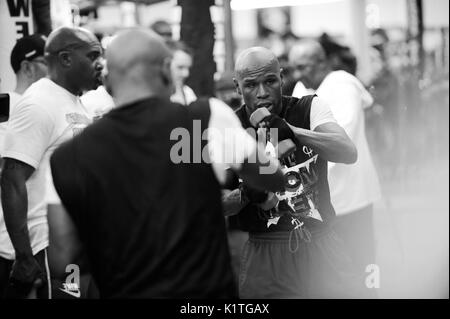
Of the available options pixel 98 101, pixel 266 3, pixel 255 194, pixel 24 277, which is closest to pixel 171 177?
pixel 255 194

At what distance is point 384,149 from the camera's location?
12523 millimetres

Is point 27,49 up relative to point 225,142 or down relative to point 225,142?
up

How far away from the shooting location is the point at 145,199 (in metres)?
2.72

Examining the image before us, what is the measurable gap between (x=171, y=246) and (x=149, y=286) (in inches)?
5.9

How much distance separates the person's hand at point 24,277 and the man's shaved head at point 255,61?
1.30 m

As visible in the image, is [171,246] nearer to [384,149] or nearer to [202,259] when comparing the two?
[202,259]

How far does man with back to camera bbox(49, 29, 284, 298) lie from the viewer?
8.91ft

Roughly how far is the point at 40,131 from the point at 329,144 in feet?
4.41

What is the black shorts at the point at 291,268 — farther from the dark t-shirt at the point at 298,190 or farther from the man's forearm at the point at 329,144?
the man's forearm at the point at 329,144

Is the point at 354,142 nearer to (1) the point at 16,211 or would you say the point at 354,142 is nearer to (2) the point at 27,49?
(2) the point at 27,49

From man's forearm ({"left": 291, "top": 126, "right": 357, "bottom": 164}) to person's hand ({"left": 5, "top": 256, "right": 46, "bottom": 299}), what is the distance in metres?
1.41

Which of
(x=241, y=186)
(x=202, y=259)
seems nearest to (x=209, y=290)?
(x=202, y=259)

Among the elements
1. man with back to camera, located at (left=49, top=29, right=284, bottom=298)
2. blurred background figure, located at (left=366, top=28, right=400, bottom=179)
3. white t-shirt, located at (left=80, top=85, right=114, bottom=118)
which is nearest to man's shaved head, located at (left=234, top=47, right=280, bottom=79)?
white t-shirt, located at (left=80, top=85, right=114, bottom=118)
